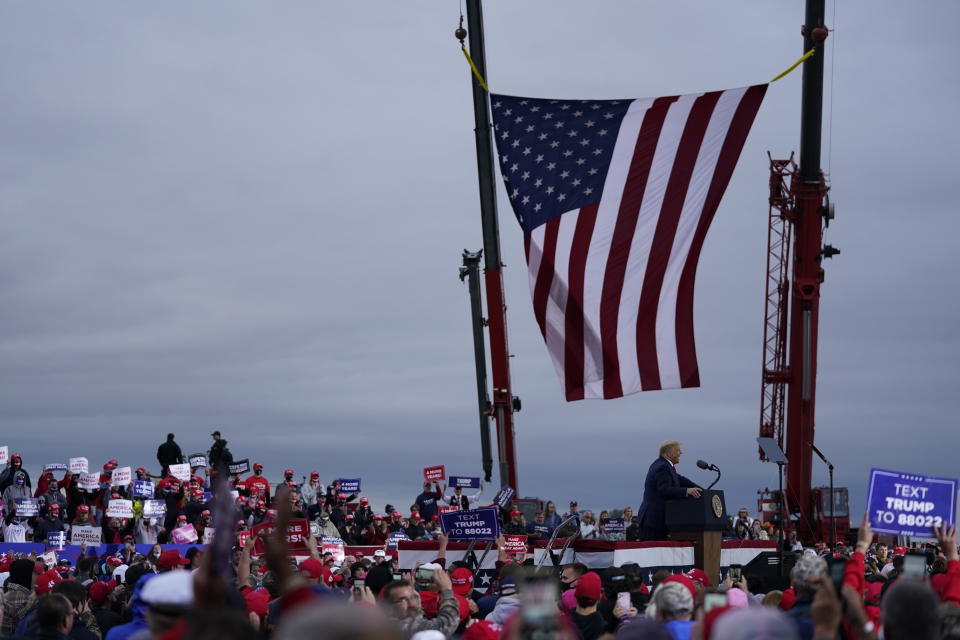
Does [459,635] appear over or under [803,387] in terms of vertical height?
under

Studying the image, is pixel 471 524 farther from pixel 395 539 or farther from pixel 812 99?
pixel 812 99

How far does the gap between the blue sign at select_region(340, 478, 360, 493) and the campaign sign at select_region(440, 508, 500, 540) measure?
67.1 feet

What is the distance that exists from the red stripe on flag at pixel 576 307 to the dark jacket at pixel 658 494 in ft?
11.5

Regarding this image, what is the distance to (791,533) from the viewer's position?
24375mm

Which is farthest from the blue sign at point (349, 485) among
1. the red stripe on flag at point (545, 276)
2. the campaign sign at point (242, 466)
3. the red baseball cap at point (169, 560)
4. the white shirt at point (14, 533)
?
the red baseball cap at point (169, 560)

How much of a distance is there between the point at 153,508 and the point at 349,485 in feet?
A: 31.6

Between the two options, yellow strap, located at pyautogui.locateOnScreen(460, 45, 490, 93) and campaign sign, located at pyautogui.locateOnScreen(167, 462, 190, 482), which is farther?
campaign sign, located at pyautogui.locateOnScreen(167, 462, 190, 482)

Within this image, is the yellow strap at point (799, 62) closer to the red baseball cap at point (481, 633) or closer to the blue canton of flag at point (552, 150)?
the blue canton of flag at point (552, 150)

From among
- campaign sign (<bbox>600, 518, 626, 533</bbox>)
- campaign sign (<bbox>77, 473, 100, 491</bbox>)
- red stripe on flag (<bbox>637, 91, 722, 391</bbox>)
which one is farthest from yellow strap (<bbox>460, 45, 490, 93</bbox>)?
campaign sign (<bbox>77, 473, 100, 491</bbox>)

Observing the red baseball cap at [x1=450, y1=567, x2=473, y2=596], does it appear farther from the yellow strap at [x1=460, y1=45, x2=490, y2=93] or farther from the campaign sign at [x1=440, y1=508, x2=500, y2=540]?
the yellow strap at [x1=460, y1=45, x2=490, y2=93]

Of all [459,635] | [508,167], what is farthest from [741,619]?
[508,167]

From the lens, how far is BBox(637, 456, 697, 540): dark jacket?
52.8ft

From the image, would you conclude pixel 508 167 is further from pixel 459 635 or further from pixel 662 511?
pixel 459 635

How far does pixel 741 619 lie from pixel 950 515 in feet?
23.7
